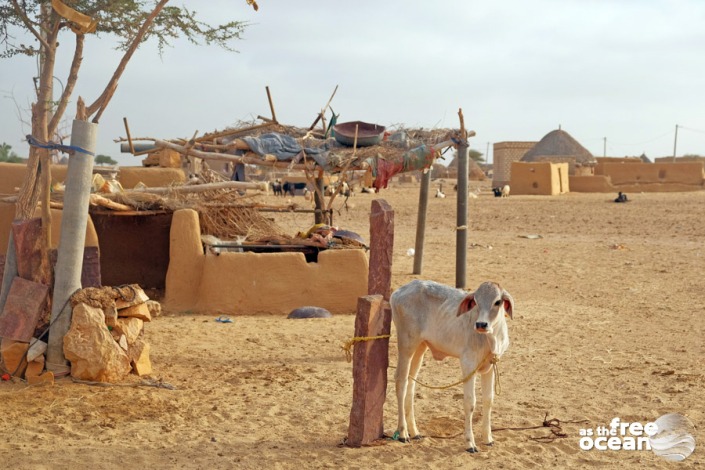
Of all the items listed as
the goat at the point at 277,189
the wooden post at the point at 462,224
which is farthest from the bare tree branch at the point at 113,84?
the goat at the point at 277,189

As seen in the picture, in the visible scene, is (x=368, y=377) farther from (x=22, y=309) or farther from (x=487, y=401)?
(x=22, y=309)

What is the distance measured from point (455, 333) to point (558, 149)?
136 feet

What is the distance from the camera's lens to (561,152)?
45.0m

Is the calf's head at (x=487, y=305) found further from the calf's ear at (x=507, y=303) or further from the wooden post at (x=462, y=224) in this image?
the wooden post at (x=462, y=224)

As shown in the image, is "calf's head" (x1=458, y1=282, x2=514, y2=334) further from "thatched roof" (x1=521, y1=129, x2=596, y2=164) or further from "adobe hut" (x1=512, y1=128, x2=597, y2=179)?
"thatched roof" (x1=521, y1=129, x2=596, y2=164)

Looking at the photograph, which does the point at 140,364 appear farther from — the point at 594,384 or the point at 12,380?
the point at 594,384

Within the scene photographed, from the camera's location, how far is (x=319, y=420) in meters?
6.30

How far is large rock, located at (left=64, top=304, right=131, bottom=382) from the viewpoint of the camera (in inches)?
270

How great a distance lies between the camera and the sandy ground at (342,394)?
5.54 metres

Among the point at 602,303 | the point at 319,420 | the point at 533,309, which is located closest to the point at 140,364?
the point at 319,420

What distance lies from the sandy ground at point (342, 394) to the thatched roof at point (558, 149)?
31326 millimetres

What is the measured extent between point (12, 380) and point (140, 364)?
3.52 feet

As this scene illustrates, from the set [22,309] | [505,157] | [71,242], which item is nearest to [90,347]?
[22,309]

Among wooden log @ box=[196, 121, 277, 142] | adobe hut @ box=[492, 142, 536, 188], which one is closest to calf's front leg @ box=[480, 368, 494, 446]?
wooden log @ box=[196, 121, 277, 142]
